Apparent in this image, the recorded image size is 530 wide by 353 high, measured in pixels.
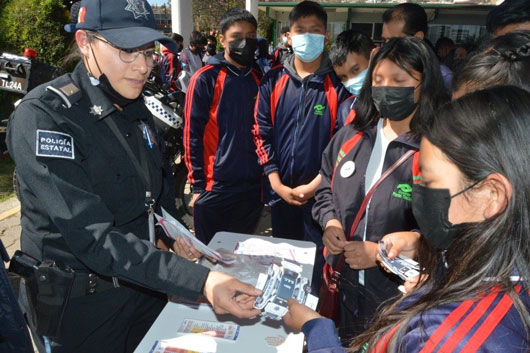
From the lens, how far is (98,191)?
4.95 feet

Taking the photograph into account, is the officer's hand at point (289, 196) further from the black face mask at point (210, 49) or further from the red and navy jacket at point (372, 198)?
the black face mask at point (210, 49)

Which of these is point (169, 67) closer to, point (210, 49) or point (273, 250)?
point (210, 49)

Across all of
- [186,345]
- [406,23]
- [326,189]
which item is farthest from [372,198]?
[406,23]

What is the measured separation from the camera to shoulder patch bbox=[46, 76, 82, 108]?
1.44 meters

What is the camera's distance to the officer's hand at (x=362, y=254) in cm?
188

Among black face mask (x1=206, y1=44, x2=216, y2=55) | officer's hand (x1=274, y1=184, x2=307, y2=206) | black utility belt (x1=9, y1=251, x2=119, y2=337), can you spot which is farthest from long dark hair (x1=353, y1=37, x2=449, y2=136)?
black face mask (x1=206, y1=44, x2=216, y2=55)

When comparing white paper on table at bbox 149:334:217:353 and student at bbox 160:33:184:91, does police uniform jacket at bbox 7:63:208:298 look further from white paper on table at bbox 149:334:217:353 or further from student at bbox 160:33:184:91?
student at bbox 160:33:184:91

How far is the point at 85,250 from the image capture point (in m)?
1.40

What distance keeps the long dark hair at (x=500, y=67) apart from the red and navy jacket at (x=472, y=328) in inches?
50.5

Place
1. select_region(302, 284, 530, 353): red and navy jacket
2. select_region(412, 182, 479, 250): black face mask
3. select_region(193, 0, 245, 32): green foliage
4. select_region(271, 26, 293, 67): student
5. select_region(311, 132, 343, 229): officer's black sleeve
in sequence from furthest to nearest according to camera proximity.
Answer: select_region(193, 0, 245, 32): green foliage, select_region(271, 26, 293, 67): student, select_region(311, 132, 343, 229): officer's black sleeve, select_region(412, 182, 479, 250): black face mask, select_region(302, 284, 530, 353): red and navy jacket

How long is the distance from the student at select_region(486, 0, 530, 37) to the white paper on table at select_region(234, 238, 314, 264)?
2.19 meters

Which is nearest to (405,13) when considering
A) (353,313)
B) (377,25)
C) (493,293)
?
(353,313)

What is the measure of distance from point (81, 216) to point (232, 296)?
2.01 feet

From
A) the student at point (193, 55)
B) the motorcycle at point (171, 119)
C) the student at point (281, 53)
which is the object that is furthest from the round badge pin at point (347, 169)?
the student at point (193, 55)
